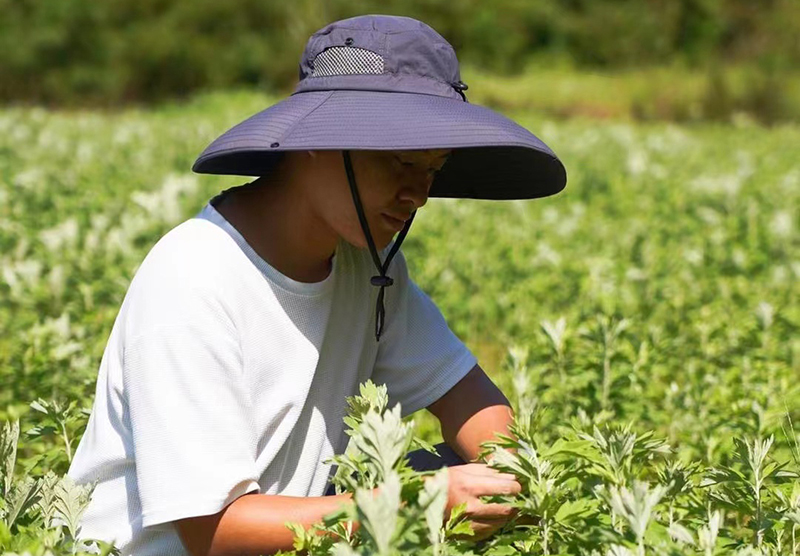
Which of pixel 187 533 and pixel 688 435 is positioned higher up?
pixel 187 533

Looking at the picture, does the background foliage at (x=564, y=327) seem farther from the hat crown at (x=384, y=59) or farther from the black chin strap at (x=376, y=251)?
the hat crown at (x=384, y=59)

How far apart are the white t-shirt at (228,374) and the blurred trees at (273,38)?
2715cm

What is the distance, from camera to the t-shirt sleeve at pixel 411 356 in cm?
249

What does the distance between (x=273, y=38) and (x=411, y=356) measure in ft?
118

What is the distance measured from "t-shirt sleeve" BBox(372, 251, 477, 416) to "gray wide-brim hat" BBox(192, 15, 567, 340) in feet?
0.57

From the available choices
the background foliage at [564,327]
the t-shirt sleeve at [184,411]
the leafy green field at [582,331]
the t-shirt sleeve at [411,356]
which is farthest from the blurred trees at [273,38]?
the t-shirt sleeve at [184,411]

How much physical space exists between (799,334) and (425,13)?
35.6 meters

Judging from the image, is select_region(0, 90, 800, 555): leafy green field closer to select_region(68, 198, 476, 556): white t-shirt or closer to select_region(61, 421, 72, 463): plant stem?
select_region(61, 421, 72, 463): plant stem

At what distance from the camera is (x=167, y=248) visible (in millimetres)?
2027

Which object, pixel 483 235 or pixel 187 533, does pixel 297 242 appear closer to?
pixel 187 533

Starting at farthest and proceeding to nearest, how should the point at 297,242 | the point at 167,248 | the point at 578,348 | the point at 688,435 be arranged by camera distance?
the point at 578,348 < the point at 688,435 < the point at 297,242 < the point at 167,248

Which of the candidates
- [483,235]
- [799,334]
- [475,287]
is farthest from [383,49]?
[483,235]

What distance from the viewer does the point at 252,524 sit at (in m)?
1.83

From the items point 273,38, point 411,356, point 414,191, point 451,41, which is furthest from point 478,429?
point 273,38
